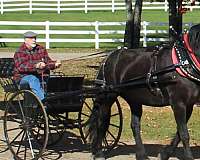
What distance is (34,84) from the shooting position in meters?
8.30

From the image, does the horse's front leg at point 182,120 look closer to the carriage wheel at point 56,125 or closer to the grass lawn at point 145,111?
the carriage wheel at point 56,125

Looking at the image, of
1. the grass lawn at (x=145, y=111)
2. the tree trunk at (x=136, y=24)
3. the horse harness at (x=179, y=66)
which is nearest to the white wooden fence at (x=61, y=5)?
the grass lawn at (x=145, y=111)

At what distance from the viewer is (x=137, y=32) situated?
2164 cm

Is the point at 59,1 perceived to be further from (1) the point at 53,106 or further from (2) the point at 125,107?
(1) the point at 53,106

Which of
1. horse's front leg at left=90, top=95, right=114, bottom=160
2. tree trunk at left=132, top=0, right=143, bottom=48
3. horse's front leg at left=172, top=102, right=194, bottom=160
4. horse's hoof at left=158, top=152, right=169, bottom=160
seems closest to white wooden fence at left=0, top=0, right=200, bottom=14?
tree trunk at left=132, top=0, right=143, bottom=48

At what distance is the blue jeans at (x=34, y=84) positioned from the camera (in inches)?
324

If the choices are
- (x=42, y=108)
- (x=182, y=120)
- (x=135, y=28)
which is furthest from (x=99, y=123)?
(x=135, y=28)

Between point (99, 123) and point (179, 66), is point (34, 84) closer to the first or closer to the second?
point (99, 123)

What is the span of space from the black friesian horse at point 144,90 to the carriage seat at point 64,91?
47cm

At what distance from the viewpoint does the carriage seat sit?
8.25 m

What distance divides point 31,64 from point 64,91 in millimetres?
628

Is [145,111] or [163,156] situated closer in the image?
[163,156]

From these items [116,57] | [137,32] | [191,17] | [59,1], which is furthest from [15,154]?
[59,1]

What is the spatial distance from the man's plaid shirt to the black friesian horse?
1030 millimetres
